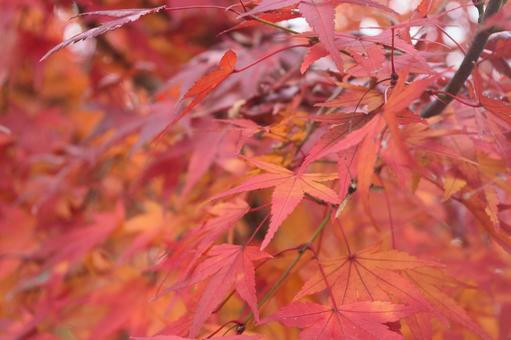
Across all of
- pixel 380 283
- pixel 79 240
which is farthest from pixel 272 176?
pixel 79 240

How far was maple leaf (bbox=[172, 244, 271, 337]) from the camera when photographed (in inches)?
20.0

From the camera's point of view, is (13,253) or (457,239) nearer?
(457,239)

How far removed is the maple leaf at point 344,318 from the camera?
1.61ft

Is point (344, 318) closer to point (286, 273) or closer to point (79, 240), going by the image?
point (286, 273)

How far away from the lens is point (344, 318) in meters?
0.50

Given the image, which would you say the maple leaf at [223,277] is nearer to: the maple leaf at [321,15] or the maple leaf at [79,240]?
the maple leaf at [321,15]

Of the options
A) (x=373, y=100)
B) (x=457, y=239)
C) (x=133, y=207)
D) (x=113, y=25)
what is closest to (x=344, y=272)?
(x=373, y=100)

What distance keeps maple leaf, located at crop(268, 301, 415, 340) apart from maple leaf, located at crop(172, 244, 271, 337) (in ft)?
0.12

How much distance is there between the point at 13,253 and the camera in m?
1.19

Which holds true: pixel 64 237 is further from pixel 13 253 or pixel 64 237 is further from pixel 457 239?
pixel 457 239

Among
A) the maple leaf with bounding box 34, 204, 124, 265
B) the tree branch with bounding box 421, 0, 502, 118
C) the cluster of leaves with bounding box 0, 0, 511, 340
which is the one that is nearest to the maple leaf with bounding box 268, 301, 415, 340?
the cluster of leaves with bounding box 0, 0, 511, 340

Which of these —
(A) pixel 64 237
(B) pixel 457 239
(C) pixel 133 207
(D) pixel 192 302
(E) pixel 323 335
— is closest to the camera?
(E) pixel 323 335

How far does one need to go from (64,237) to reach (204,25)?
0.64m

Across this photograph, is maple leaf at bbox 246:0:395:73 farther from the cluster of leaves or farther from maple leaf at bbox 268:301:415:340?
maple leaf at bbox 268:301:415:340
